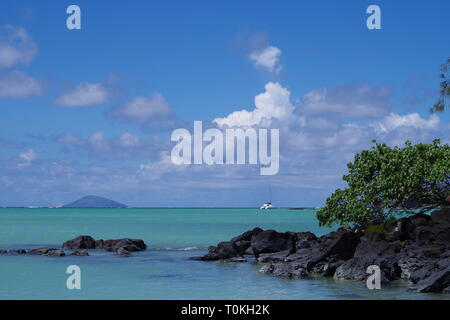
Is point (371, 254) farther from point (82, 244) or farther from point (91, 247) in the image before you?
point (82, 244)

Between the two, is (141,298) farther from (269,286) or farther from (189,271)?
(189,271)

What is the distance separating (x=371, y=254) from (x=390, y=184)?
7.58 meters

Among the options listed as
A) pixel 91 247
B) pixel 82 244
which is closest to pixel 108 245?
pixel 91 247

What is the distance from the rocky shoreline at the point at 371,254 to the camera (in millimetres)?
26016

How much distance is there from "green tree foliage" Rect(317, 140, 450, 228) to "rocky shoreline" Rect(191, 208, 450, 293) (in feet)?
4.50

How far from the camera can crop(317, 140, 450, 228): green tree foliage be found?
35.2 meters

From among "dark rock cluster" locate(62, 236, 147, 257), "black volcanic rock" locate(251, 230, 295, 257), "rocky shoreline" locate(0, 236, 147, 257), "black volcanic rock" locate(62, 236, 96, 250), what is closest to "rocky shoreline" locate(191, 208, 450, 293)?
"black volcanic rock" locate(251, 230, 295, 257)

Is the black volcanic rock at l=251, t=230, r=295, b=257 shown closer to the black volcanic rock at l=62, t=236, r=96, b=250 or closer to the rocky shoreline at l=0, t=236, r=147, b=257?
the rocky shoreline at l=0, t=236, r=147, b=257

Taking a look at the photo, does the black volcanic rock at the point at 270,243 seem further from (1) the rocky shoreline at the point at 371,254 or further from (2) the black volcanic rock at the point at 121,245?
(2) the black volcanic rock at the point at 121,245

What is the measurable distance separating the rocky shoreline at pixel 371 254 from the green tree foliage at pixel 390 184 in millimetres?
1370

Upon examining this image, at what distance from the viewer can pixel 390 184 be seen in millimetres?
35375

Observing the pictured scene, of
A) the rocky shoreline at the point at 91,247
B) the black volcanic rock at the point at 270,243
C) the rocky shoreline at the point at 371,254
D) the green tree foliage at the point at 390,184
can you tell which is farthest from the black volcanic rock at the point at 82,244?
the green tree foliage at the point at 390,184

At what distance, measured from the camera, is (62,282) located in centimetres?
2969
